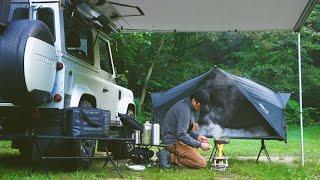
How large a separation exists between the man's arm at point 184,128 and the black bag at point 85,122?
4.37ft

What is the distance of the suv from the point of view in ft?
18.3

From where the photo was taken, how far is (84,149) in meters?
6.71

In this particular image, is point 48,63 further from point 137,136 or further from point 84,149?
point 137,136

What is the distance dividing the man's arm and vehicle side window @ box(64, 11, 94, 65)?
1.62 metres

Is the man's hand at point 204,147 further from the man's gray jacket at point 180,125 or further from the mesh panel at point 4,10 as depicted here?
the mesh panel at point 4,10

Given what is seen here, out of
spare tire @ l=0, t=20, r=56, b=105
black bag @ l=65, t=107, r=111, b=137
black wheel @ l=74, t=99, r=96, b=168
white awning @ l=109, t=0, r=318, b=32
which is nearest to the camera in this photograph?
spare tire @ l=0, t=20, r=56, b=105

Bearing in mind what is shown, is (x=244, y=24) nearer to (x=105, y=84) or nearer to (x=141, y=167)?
(x=105, y=84)

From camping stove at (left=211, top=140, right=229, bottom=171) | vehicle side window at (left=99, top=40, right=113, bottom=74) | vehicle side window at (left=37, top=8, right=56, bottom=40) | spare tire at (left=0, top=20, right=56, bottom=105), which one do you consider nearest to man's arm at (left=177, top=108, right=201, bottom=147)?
camping stove at (left=211, top=140, right=229, bottom=171)

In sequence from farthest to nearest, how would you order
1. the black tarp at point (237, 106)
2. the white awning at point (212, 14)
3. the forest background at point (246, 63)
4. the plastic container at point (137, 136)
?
the forest background at point (246, 63) < the black tarp at point (237, 106) < the white awning at point (212, 14) < the plastic container at point (137, 136)

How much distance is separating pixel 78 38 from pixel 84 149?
1615 millimetres

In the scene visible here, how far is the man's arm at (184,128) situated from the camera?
703cm

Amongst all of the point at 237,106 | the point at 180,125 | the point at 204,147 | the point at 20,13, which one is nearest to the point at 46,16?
the point at 20,13

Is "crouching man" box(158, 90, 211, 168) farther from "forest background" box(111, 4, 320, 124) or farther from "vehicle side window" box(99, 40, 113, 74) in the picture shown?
"forest background" box(111, 4, 320, 124)

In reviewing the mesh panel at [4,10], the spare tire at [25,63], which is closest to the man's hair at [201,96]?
the spare tire at [25,63]
